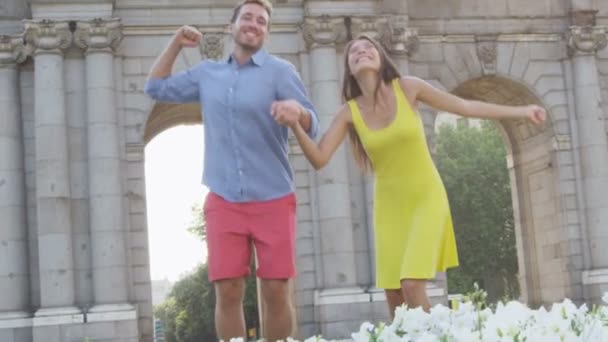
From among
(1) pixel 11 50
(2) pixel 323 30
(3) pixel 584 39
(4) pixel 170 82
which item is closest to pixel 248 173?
(4) pixel 170 82

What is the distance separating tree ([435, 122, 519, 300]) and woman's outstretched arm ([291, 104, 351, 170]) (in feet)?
144

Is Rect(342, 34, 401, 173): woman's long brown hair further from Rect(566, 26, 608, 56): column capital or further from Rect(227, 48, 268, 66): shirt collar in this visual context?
Rect(566, 26, 608, 56): column capital

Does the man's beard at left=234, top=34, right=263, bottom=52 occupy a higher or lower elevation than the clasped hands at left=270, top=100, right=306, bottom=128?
higher

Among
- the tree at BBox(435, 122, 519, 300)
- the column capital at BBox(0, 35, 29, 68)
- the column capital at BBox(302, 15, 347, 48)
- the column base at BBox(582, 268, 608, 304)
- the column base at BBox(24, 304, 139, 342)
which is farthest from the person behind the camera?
the tree at BBox(435, 122, 519, 300)

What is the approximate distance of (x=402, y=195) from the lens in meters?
7.36

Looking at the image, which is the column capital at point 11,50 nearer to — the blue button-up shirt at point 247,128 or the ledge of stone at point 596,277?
the ledge of stone at point 596,277

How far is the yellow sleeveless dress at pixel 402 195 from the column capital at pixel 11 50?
51.5ft

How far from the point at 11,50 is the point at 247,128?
633 inches

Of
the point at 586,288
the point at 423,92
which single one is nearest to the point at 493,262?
the point at 586,288

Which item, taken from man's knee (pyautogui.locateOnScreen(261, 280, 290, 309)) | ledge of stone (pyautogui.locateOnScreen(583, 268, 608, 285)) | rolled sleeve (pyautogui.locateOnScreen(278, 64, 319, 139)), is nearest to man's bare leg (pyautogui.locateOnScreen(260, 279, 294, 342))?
man's knee (pyautogui.locateOnScreen(261, 280, 290, 309))

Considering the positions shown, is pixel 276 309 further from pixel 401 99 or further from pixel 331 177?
pixel 331 177

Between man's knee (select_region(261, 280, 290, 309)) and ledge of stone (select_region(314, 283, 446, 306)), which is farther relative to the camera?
ledge of stone (select_region(314, 283, 446, 306))

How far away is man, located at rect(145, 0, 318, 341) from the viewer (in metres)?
6.89

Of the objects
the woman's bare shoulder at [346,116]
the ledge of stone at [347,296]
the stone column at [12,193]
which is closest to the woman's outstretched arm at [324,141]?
the woman's bare shoulder at [346,116]
